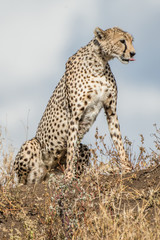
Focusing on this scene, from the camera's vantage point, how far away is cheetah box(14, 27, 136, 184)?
449 cm

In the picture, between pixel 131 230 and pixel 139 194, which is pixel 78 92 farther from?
pixel 131 230

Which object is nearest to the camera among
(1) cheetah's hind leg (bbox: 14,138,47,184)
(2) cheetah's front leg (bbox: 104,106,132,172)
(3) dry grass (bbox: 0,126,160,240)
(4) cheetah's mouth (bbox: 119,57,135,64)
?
(3) dry grass (bbox: 0,126,160,240)

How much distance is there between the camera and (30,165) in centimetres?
491

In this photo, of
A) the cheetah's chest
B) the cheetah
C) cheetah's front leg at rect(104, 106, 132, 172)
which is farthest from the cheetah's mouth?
cheetah's front leg at rect(104, 106, 132, 172)

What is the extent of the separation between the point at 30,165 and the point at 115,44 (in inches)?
67.0

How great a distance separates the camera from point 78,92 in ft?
14.8

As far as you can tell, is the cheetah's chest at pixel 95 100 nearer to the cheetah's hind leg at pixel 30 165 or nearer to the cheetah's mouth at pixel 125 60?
the cheetah's mouth at pixel 125 60

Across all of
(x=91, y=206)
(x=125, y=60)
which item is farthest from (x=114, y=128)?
(x=91, y=206)

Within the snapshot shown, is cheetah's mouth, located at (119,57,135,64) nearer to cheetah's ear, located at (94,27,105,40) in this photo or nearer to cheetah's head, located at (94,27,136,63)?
cheetah's head, located at (94,27,136,63)

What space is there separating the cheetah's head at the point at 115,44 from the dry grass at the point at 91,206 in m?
0.92

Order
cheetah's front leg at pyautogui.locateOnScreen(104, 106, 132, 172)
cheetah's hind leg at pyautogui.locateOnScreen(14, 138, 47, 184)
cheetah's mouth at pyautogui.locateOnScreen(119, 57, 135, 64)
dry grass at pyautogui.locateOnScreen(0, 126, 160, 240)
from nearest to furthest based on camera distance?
dry grass at pyautogui.locateOnScreen(0, 126, 160, 240) < cheetah's mouth at pyautogui.locateOnScreen(119, 57, 135, 64) < cheetah's front leg at pyautogui.locateOnScreen(104, 106, 132, 172) < cheetah's hind leg at pyautogui.locateOnScreen(14, 138, 47, 184)

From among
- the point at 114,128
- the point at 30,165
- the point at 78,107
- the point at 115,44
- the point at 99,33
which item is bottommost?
the point at 30,165

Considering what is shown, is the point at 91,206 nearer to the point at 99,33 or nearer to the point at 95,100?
the point at 95,100

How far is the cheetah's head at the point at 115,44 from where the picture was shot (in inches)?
177
